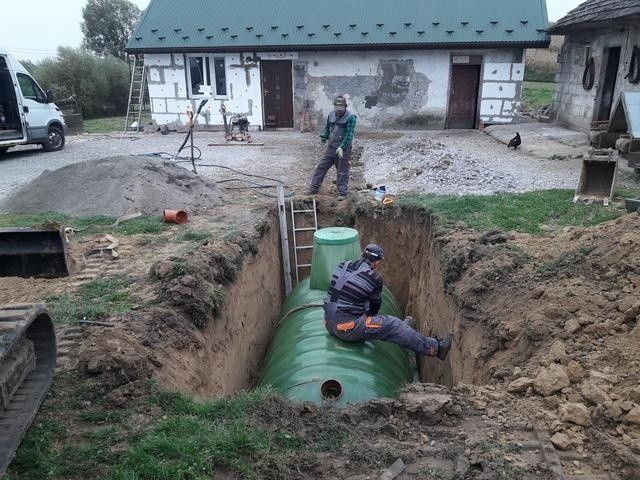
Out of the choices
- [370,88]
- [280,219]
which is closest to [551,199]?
[280,219]

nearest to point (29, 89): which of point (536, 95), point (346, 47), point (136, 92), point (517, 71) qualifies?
point (136, 92)

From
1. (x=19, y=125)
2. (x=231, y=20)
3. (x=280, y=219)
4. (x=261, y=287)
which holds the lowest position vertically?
(x=261, y=287)

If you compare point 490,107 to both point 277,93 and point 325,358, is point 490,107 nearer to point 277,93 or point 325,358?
point 277,93

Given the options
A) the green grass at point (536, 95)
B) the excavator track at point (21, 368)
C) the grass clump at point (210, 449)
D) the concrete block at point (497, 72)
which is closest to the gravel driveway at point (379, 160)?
the concrete block at point (497, 72)

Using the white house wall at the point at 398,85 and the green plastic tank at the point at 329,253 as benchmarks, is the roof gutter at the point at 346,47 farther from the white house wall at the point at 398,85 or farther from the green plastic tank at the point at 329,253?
the green plastic tank at the point at 329,253

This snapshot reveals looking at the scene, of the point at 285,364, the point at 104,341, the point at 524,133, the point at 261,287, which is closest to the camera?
the point at 104,341

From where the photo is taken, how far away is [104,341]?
16.0 feet

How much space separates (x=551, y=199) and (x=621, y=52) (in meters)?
7.91

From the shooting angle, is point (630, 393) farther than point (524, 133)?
No

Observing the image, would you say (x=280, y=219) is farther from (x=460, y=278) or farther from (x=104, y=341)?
(x=104, y=341)

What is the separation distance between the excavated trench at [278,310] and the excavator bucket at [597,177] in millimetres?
2650

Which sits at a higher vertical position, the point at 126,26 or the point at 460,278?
the point at 126,26

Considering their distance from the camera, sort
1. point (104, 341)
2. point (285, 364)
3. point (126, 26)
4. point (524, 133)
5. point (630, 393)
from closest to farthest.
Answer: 1. point (630, 393)
2. point (104, 341)
3. point (285, 364)
4. point (524, 133)
5. point (126, 26)

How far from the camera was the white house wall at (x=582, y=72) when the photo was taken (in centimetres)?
1389
